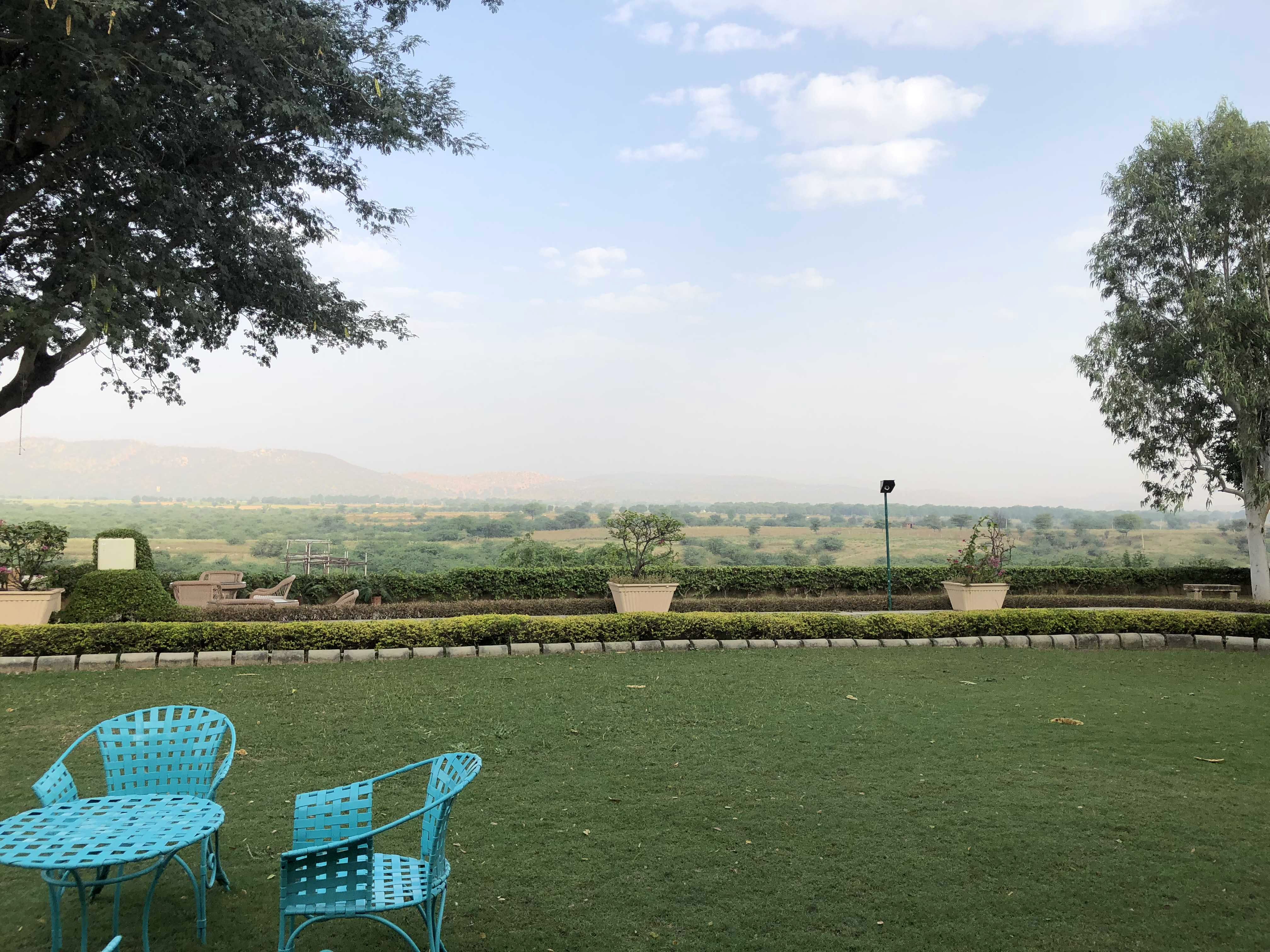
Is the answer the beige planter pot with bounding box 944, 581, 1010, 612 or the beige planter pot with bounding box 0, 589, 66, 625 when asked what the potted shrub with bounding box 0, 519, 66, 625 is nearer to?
the beige planter pot with bounding box 0, 589, 66, 625

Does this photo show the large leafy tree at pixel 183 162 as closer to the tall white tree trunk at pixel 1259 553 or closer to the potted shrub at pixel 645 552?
the potted shrub at pixel 645 552

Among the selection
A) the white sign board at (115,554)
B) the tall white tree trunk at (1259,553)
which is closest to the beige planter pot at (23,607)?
the white sign board at (115,554)

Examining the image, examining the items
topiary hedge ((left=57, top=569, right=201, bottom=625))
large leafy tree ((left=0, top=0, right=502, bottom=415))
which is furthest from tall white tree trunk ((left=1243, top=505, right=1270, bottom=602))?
topiary hedge ((left=57, top=569, right=201, bottom=625))

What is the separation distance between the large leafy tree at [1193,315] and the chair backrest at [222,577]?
16.4 meters

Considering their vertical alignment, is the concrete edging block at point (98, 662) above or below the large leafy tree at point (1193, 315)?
below

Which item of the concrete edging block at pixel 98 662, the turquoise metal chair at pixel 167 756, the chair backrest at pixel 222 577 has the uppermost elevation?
the turquoise metal chair at pixel 167 756

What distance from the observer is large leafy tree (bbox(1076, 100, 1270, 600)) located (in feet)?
46.6

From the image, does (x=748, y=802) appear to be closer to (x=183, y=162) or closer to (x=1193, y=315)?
(x=183, y=162)

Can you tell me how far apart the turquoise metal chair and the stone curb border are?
17.6 feet

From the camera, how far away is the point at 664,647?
30.7 feet

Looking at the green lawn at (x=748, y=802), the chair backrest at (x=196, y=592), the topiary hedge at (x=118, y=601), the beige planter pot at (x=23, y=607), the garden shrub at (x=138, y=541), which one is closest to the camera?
the green lawn at (x=748, y=802)

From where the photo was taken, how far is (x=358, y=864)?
2180 millimetres

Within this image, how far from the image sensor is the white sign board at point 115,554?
936cm

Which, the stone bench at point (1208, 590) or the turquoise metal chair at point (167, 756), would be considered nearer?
the turquoise metal chair at point (167, 756)
